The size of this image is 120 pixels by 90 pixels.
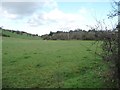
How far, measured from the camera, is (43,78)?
18.6 metres

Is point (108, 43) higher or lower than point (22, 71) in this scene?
higher

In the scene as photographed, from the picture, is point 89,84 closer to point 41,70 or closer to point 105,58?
point 105,58

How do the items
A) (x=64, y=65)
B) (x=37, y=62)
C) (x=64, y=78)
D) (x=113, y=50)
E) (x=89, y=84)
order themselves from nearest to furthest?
(x=113, y=50)
(x=89, y=84)
(x=64, y=78)
(x=64, y=65)
(x=37, y=62)

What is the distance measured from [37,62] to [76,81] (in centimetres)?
695

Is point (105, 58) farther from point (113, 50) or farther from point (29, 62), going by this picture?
point (29, 62)

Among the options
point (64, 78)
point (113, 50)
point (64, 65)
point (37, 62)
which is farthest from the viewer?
point (37, 62)

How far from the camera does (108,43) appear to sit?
51.6 ft

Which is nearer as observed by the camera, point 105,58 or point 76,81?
point 105,58

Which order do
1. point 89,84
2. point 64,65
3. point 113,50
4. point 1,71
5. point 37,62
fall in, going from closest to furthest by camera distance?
1. point 113,50
2. point 89,84
3. point 1,71
4. point 64,65
5. point 37,62

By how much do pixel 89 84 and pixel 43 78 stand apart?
3162 mm

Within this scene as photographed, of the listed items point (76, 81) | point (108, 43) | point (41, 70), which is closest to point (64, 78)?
point (76, 81)

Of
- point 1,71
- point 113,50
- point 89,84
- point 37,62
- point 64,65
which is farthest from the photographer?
point 37,62

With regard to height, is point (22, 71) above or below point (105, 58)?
below

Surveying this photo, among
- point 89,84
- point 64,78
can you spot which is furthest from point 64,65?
point 89,84
